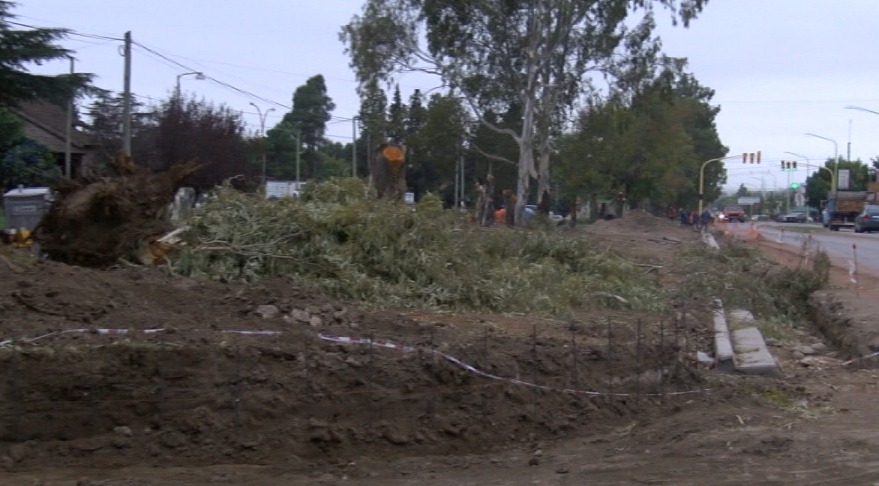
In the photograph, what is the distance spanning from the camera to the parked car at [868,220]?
5594 centimetres

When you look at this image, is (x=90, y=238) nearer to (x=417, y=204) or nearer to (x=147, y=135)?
(x=417, y=204)

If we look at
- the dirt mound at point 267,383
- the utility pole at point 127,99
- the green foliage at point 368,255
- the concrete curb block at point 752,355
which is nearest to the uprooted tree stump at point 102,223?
the green foliage at point 368,255

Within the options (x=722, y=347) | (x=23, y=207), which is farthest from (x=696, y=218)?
(x=722, y=347)

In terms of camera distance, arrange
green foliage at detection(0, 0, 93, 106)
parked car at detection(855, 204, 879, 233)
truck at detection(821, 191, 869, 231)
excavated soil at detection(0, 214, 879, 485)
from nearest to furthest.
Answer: excavated soil at detection(0, 214, 879, 485) → green foliage at detection(0, 0, 93, 106) → parked car at detection(855, 204, 879, 233) → truck at detection(821, 191, 869, 231)

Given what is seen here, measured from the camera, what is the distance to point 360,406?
7.23m

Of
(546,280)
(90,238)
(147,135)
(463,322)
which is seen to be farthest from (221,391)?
(147,135)

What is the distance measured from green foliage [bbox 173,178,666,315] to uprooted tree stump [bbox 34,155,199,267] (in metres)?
0.55

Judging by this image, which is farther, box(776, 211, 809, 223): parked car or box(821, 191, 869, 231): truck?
box(776, 211, 809, 223): parked car

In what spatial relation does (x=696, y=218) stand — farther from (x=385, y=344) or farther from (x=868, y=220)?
(x=385, y=344)

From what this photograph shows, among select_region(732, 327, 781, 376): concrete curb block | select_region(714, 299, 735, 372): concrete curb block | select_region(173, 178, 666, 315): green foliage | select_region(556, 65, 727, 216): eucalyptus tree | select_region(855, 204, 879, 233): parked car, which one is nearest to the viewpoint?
select_region(732, 327, 781, 376): concrete curb block

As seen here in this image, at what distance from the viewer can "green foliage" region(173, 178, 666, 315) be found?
1194cm

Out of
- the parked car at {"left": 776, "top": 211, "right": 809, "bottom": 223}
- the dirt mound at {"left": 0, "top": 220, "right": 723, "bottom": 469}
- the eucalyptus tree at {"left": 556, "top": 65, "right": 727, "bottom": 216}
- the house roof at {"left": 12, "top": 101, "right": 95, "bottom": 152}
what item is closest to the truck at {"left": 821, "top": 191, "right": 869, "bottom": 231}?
the eucalyptus tree at {"left": 556, "top": 65, "right": 727, "bottom": 216}

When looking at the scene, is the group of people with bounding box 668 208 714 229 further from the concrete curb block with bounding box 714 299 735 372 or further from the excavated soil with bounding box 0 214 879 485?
the excavated soil with bounding box 0 214 879 485

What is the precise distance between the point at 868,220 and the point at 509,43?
95.6ft
